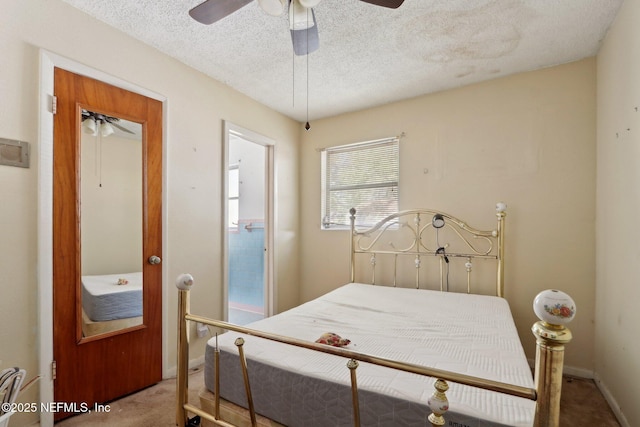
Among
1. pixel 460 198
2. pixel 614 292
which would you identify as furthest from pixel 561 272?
pixel 460 198

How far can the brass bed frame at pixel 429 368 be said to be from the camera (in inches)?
29.0

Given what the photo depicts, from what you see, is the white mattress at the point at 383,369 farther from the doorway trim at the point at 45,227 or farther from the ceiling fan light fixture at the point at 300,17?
the ceiling fan light fixture at the point at 300,17

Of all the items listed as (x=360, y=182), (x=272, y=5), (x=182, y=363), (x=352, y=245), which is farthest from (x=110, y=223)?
(x=360, y=182)

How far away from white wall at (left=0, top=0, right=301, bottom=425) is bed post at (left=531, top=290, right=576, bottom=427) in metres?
2.30

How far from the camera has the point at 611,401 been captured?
6.37 feet

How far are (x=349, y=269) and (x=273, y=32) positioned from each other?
2380 mm

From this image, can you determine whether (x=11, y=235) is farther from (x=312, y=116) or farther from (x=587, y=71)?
(x=587, y=71)

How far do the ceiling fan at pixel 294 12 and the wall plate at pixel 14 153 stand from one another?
46.0 inches

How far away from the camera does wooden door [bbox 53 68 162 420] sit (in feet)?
5.84

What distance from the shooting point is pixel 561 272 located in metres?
2.42

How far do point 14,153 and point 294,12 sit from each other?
166cm

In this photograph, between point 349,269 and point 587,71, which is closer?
point 587,71

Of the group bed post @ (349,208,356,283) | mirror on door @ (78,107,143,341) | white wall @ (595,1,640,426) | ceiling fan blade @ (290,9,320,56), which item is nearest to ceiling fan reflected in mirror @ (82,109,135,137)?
mirror on door @ (78,107,143,341)

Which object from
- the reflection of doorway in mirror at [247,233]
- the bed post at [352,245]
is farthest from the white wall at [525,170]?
the reflection of doorway in mirror at [247,233]
